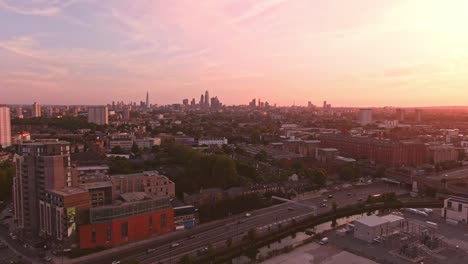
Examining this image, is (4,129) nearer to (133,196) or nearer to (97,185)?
(97,185)

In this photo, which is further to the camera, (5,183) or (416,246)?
(5,183)

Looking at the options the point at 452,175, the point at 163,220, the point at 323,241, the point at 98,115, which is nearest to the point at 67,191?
the point at 163,220

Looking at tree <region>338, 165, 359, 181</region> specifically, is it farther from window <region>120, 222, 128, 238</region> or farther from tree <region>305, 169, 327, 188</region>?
window <region>120, 222, 128, 238</region>

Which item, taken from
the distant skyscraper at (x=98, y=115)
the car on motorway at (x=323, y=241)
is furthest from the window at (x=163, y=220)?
the distant skyscraper at (x=98, y=115)

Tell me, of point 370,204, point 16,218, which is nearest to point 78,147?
point 16,218

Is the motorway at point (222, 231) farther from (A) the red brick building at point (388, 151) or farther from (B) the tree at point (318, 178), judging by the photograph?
(A) the red brick building at point (388, 151)

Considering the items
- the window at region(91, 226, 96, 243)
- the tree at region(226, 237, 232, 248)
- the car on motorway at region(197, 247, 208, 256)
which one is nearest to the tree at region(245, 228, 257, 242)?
the tree at region(226, 237, 232, 248)

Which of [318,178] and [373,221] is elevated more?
[318,178]
